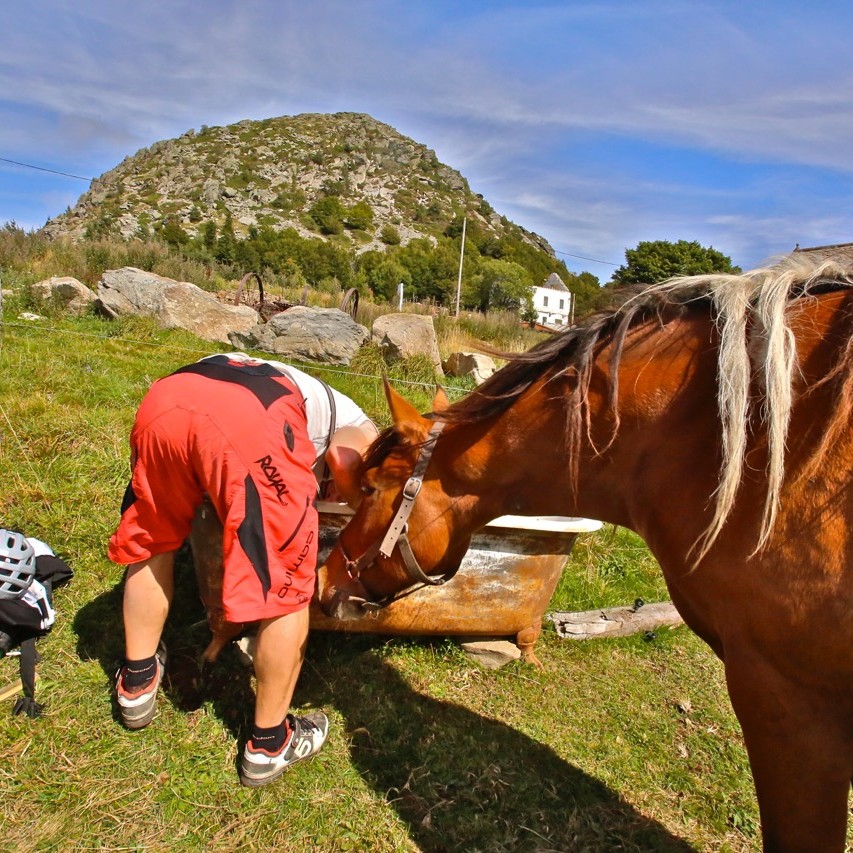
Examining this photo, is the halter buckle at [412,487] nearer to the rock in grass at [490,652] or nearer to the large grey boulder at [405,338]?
the rock in grass at [490,652]

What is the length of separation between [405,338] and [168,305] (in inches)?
137

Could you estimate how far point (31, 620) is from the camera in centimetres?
263

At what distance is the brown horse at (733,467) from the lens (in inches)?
46.7

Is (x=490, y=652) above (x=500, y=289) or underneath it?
underneath

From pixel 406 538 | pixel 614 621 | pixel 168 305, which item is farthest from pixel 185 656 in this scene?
pixel 168 305

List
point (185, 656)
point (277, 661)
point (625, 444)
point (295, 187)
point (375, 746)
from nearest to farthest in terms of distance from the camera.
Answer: point (625, 444)
point (277, 661)
point (375, 746)
point (185, 656)
point (295, 187)

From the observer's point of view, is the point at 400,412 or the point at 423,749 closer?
the point at 400,412

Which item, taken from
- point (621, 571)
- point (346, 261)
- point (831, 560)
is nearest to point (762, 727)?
point (831, 560)

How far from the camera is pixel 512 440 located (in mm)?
1622

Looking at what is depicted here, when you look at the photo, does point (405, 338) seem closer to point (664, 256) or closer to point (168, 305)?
point (168, 305)

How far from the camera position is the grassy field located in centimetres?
209

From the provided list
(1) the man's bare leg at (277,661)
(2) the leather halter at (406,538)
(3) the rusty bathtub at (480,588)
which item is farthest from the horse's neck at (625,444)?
(3) the rusty bathtub at (480,588)

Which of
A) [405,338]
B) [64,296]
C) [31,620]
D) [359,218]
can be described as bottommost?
[31,620]

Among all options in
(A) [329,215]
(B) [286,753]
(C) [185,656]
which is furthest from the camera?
(A) [329,215]
